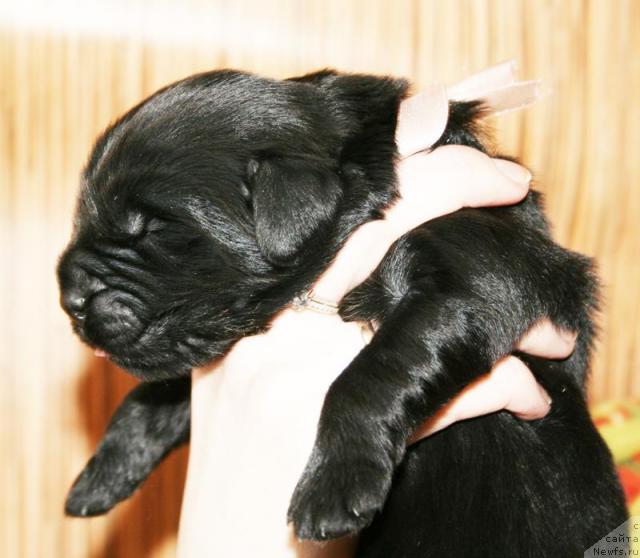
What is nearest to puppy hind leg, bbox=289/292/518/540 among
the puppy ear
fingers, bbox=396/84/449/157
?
the puppy ear

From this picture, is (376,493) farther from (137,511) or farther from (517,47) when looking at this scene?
(517,47)

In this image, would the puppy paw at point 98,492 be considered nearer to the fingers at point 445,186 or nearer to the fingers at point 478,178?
the fingers at point 445,186

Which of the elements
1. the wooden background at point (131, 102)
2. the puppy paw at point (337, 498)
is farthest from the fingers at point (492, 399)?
the wooden background at point (131, 102)

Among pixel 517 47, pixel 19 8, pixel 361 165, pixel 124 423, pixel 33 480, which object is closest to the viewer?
pixel 361 165

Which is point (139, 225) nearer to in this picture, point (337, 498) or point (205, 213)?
point (205, 213)

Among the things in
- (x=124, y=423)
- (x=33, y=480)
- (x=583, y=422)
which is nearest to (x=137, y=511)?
(x=33, y=480)

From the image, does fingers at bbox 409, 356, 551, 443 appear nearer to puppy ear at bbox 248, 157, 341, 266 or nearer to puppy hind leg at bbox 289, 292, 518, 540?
puppy hind leg at bbox 289, 292, 518, 540
